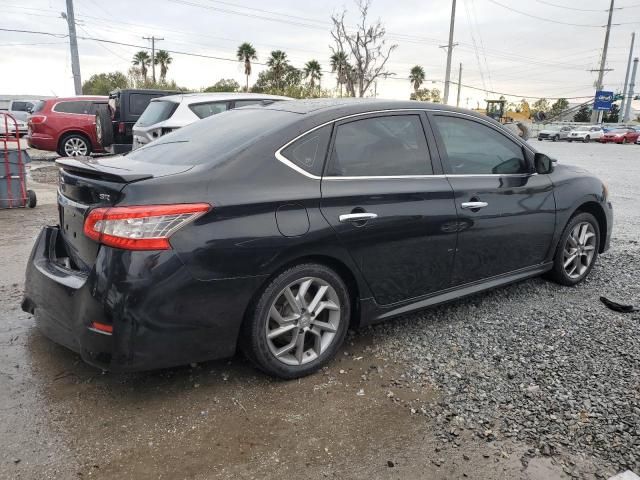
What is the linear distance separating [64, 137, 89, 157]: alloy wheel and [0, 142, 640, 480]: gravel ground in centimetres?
1109

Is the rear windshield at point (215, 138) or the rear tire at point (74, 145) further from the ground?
the rear windshield at point (215, 138)

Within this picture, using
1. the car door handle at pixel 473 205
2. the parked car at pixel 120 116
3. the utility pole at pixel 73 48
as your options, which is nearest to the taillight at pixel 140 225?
the car door handle at pixel 473 205

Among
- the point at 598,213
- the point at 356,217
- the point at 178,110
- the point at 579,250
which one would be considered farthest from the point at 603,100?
the point at 356,217

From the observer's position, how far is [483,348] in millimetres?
3539

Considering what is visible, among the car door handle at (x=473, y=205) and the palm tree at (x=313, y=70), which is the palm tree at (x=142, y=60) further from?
the car door handle at (x=473, y=205)

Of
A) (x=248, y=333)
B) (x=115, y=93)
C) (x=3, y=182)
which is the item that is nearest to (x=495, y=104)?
(x=115, y=93)

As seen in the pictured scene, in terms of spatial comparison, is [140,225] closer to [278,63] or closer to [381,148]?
[381,148]

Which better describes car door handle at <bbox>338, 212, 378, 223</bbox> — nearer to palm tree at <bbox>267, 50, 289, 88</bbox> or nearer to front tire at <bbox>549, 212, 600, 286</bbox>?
front tire at <bbox>549, 212, 600, 286</bbox>

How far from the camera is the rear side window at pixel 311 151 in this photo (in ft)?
10.0

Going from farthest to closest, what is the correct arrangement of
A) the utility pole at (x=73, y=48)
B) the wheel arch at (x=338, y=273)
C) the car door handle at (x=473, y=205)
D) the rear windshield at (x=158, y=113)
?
the utility pole at (x=73, y=48), the rear windshield at (x=158, y=113), the car door handle at (x=473, y=205), the wheel arch at (x=338, y=273)

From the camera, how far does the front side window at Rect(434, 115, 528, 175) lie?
12.4 ft

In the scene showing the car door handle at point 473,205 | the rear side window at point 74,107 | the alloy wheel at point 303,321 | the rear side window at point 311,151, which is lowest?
the alloy wheel at point 303,321

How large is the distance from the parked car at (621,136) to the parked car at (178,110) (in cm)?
4012

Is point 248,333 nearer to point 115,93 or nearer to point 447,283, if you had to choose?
point 447,283
